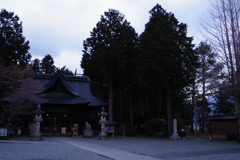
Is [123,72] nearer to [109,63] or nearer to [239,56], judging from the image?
[109,63]

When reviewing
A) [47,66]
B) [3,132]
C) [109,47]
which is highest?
[47,66]

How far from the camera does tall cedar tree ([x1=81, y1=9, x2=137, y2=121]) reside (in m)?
22.4

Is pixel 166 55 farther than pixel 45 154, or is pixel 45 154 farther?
pixel 166 55

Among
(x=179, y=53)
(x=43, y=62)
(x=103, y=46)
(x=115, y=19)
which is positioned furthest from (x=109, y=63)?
(x=43, y=62)

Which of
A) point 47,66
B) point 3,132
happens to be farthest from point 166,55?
point 47,66

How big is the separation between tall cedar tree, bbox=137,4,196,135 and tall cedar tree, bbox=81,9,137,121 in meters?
3.16

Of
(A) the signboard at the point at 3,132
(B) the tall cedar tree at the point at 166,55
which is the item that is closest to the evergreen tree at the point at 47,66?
(B) the tall cedar tree at the point at 166,55

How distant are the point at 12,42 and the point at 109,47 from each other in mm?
11167

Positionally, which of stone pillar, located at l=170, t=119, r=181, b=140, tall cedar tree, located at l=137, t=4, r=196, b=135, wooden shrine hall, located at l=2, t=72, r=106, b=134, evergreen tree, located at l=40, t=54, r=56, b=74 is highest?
evergreen tree, located at l=40, t=54, r=56, b=74

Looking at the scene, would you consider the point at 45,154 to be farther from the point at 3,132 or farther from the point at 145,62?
the point at 145,62

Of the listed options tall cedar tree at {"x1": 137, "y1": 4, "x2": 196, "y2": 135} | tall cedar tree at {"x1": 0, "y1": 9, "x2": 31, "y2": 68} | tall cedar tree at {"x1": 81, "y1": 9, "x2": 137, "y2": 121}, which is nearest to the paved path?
tall cedar tree at {"x1": 137, "y1": 4, "x2": 196, "y2": 135}

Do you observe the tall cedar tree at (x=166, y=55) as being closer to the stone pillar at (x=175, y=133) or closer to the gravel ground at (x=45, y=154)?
the stone pillar at (x=175, y=133)

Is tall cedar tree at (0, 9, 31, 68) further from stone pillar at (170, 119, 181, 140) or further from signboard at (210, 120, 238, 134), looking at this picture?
signboard at (210, 120, 238, 134)

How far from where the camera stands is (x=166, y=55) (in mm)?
18297
